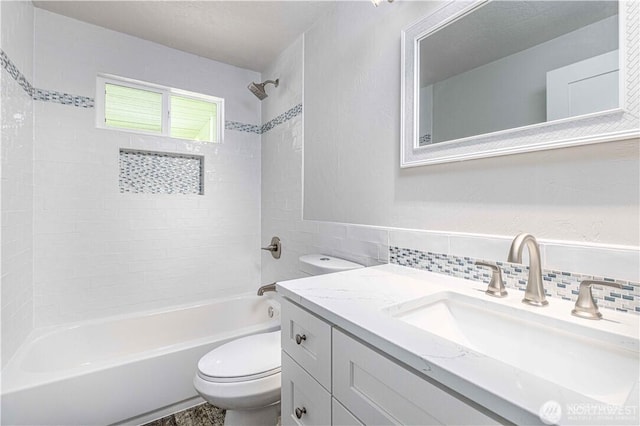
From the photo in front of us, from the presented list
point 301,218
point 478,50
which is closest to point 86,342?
point 301,218

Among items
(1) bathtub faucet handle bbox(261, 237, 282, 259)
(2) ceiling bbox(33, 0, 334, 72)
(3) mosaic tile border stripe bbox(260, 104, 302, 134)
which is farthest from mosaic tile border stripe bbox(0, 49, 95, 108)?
(1) bathtub faucet handle bbox(261, 237, 282, 259)

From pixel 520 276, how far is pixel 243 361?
1.23 meters

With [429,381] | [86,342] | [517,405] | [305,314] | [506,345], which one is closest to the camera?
[517,405]

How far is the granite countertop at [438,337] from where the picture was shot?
445mm

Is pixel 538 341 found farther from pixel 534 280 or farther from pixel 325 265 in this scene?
pixel 325 265

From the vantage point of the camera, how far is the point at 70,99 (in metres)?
1.95

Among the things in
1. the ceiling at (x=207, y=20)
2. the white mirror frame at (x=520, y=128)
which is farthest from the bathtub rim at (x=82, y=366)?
the ceiling at (x=207, y=20)

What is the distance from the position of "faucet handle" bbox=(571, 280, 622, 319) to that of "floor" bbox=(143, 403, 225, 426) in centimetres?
180

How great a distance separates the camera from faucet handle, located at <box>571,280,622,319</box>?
0.71 meters

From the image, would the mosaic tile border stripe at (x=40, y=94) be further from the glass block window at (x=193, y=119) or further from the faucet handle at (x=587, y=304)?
the faucet handle at (x=587, y=304)

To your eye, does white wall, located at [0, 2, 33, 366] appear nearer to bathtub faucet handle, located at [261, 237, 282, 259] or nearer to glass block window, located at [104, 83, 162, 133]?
glass block window, located at [104, 83, 162, 133]

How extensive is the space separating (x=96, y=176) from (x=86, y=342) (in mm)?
1142

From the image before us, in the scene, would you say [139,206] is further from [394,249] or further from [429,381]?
[429,381]

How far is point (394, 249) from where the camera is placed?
1398 mm
